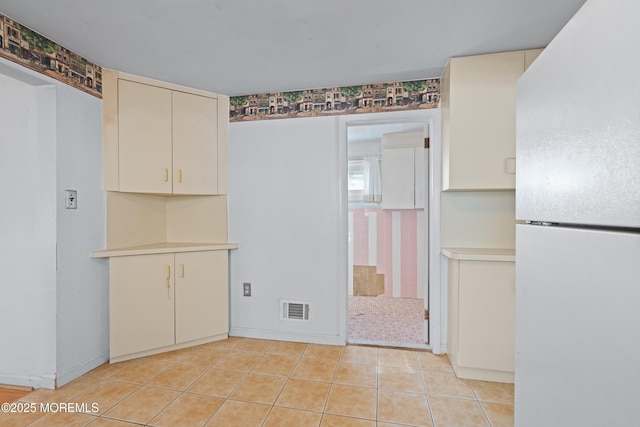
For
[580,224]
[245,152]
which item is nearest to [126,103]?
[245,152]

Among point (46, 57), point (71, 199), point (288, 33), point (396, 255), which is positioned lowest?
point (396, 255)

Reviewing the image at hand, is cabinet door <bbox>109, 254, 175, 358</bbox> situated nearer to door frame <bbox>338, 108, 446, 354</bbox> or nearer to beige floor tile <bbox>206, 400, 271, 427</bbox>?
beige floor tile <bbox>206, 400, 271, 427</bbox>

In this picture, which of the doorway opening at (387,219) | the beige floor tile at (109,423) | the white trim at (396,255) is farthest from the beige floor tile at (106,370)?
the white trim at (396,255)

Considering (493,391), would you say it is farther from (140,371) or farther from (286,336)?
(140,371)

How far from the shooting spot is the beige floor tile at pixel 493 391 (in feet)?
5.76

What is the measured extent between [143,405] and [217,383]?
411mm

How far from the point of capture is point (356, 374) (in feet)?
6.72

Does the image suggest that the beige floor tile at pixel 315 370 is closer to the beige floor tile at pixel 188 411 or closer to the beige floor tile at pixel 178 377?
the beige floor tile at pixel 188 411

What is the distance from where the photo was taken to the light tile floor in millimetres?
1594

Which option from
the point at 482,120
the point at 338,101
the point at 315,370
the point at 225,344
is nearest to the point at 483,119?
the point at 482,120

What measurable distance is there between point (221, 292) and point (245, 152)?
1.24m

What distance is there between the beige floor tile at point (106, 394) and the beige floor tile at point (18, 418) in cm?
17

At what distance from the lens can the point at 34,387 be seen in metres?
1.87

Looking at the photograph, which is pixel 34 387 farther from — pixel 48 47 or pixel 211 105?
pixel 211 105
